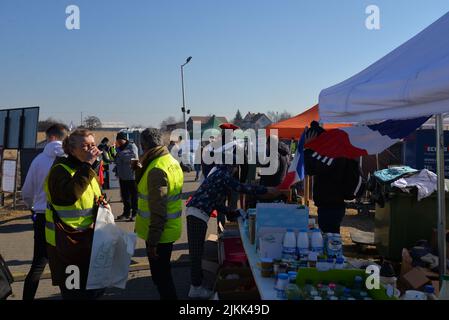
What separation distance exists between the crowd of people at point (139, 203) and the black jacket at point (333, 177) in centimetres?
1

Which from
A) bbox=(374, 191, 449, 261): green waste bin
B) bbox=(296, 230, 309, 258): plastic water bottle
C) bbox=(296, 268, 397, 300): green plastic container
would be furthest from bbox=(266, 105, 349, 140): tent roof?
bbox=(296, 268, 397, 300): green plastic container

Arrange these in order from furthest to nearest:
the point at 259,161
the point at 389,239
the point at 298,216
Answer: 1. the point at 259,161
2. the point at 389,239
3. the point at 298,216

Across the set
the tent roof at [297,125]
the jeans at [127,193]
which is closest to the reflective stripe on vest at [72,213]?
the jeans at [127,193]

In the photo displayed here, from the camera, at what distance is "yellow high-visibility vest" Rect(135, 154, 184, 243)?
346cm

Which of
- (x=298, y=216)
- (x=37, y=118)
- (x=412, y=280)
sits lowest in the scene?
(x=412, y=280)

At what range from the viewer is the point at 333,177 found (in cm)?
454

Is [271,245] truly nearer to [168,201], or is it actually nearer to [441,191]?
[168,201]

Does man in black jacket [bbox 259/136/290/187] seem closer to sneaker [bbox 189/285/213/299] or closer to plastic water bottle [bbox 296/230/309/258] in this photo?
sneaker [bbox 189/285/213/299]

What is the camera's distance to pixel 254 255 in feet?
11.4

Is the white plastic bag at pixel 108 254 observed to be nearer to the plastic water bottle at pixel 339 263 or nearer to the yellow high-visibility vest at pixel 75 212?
the yellow high-visibility vest at pixel 75 212

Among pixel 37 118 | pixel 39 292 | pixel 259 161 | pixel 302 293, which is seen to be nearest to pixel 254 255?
pixel 302 293

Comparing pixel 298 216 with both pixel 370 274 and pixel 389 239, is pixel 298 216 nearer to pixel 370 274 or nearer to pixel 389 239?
pixel 370 274

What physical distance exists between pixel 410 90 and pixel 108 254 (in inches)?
96.2
